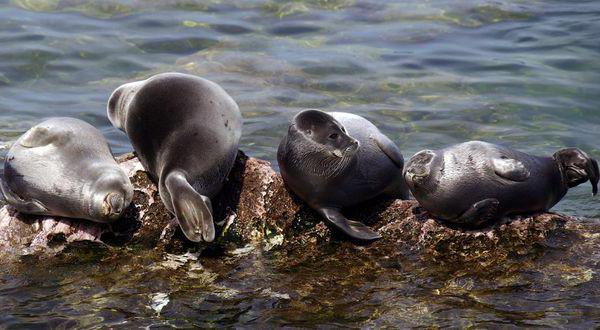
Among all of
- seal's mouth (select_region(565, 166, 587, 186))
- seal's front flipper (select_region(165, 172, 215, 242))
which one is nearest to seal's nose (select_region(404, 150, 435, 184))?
seal's mouth (select_region(565, 166, 587, 186))

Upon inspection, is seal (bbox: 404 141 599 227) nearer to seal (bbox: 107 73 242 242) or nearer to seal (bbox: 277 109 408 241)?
seal (bbox: 277 109 408 241)

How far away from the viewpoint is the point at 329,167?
639 centimetres

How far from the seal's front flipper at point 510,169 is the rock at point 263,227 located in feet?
0.94

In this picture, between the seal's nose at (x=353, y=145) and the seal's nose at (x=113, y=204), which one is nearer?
the seal's nose at (x=113, y=204)

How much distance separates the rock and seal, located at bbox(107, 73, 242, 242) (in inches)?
7.9

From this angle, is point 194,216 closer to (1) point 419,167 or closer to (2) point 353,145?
(2) point 353,145

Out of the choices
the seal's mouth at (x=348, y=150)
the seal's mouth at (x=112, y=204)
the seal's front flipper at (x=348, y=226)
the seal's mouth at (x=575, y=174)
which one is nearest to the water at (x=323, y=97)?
the seal's front flipper at (x=348, y=226)

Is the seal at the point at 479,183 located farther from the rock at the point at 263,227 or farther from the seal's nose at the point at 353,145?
the seal's nose at the point at 353,145

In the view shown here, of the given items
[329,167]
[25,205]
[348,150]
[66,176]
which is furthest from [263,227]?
[25,205]

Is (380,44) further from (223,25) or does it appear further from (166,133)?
(166,133)

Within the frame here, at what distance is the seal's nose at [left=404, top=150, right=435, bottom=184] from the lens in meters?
6.17

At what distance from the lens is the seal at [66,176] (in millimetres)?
6191

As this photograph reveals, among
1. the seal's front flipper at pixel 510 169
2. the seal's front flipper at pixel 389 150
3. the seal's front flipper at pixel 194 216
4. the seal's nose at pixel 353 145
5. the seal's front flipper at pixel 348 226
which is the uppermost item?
the seal's nose at pixel 353 145

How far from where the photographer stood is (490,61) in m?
12.9
